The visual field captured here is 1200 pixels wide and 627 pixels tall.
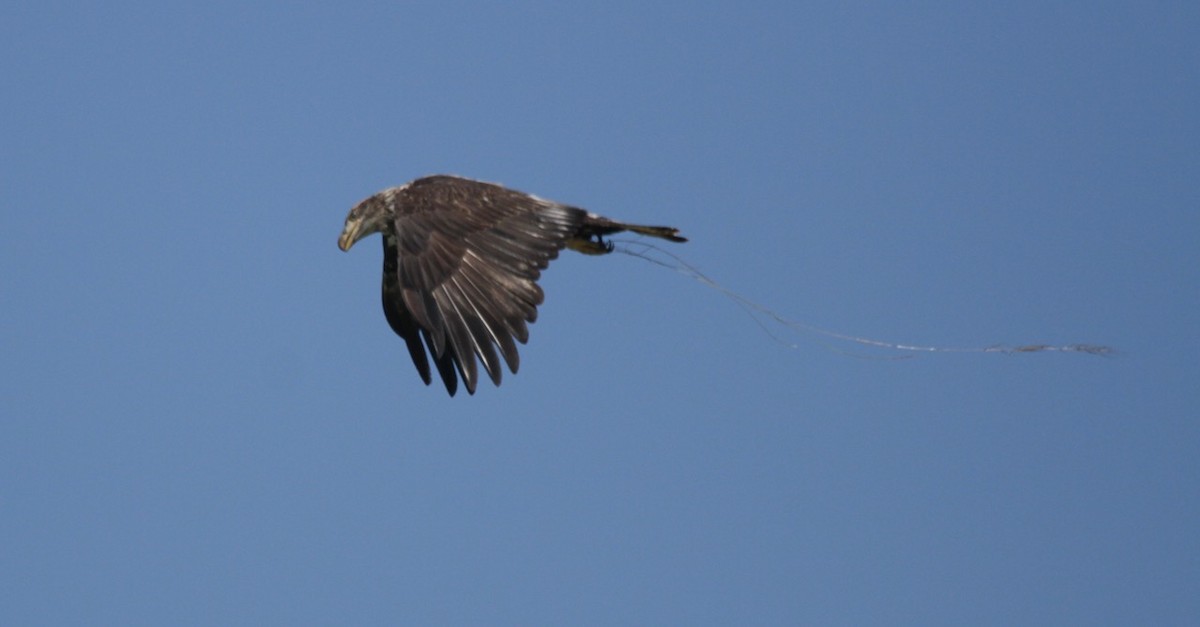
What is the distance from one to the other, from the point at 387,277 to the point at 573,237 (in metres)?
1.60

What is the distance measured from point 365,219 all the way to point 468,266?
1.46 metres

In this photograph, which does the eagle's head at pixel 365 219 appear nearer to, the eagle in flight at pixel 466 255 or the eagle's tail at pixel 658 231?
the eagle in flight at pixel 466 255

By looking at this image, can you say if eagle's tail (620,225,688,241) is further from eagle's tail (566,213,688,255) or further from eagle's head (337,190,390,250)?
eagle's head (337,190,390,250)

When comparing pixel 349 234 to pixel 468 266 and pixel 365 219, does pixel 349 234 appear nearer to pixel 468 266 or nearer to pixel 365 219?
pixel 365 219

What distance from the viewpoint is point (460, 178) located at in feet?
40.4

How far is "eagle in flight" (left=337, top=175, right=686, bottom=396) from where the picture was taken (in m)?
11.0

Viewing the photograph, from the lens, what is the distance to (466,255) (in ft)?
37.4

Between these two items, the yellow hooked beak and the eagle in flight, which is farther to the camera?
the yellow hooked beak

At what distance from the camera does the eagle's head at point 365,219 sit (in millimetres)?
12367

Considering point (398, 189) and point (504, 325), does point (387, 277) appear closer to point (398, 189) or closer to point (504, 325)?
point (398, 189)

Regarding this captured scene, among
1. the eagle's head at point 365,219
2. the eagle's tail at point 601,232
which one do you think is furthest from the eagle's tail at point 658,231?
the eagle's head at point 365,219

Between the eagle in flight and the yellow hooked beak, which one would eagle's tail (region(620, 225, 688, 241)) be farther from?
the yellow hooked beak

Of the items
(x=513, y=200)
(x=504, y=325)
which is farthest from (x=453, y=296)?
(x=513, y=200)

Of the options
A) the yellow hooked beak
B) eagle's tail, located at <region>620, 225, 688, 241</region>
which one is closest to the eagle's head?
the yellow hooked beak
